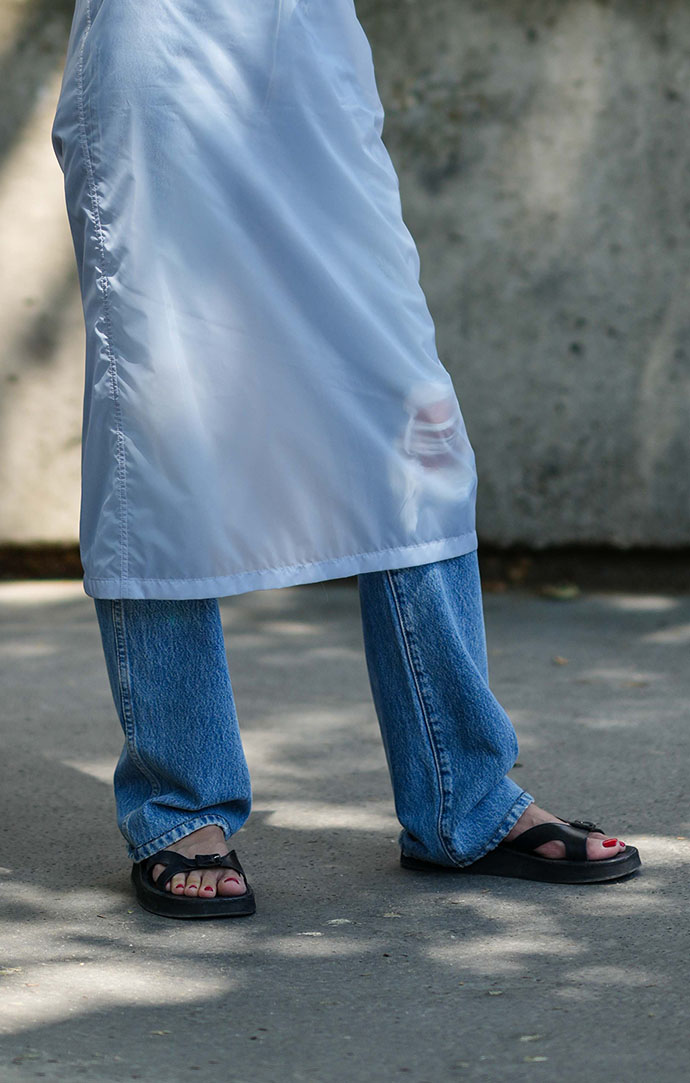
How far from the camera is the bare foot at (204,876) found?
2348 mm

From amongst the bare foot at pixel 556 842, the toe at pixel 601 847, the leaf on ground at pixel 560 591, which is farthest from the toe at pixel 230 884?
the leaf on ground at pixel 560 591

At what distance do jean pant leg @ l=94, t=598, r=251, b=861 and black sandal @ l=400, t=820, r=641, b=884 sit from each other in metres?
0.41

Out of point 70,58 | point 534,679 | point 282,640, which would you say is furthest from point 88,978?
point 282,640

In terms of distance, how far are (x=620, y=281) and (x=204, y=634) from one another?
2.62 meters

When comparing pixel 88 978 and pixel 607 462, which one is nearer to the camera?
pixel 88 978

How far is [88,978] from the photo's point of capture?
2.10m

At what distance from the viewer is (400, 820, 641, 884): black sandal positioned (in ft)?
8.04

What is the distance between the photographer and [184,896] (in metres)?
2.34

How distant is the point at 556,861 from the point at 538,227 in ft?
8.49

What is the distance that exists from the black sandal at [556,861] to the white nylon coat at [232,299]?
0.52 m

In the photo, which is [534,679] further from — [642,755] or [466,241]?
[466,241]

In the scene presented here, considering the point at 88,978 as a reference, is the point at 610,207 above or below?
above

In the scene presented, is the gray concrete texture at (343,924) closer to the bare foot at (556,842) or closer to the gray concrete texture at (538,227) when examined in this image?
the bare foot at (556,842)

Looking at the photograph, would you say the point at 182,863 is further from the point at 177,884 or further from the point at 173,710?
the point at 173,710
